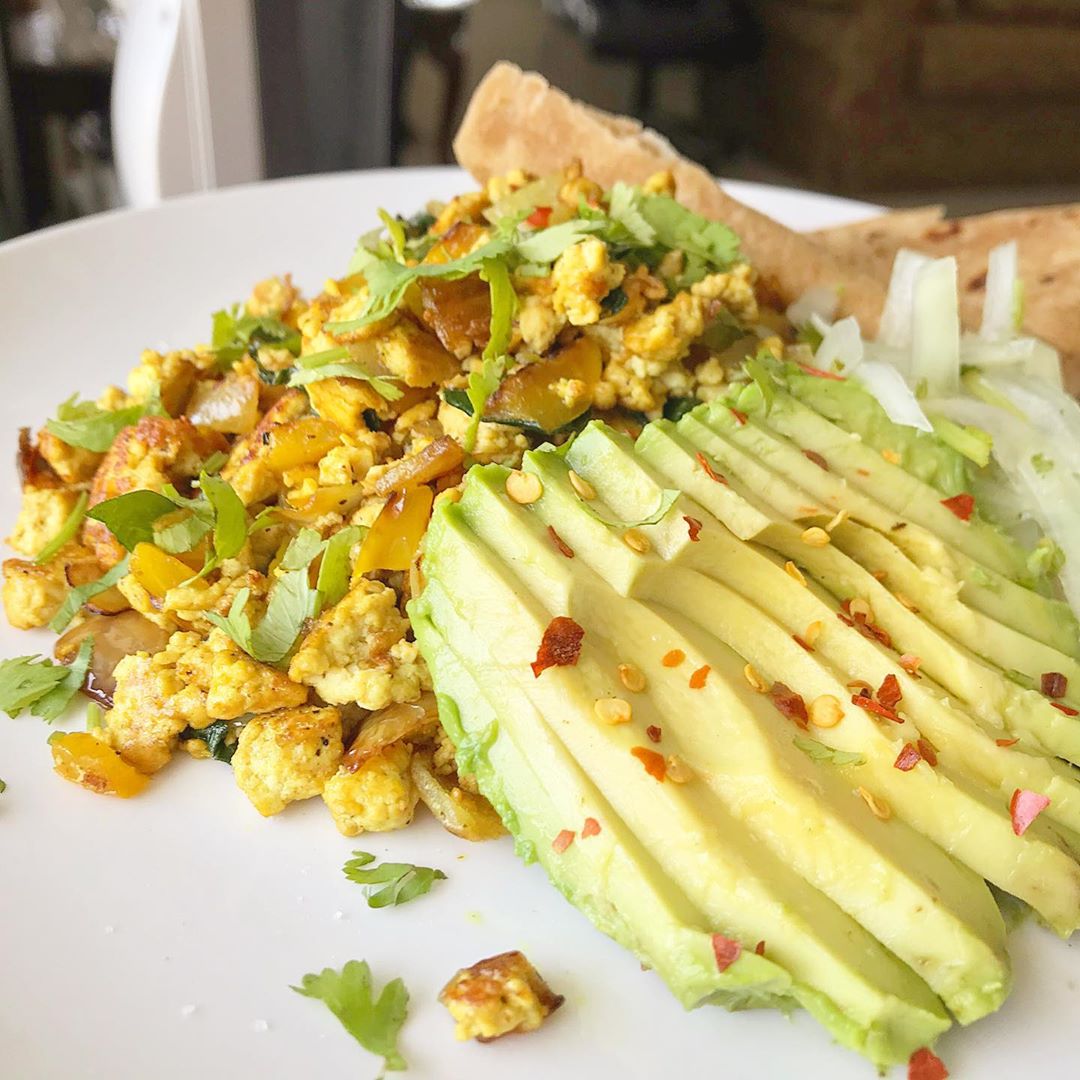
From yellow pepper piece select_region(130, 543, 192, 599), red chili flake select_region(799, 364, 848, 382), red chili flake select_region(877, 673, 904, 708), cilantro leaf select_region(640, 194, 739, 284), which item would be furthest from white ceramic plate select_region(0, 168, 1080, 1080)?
cilantro leaf select_region(640, 194, 739, 284)

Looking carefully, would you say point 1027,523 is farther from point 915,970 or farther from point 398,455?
point 398,455

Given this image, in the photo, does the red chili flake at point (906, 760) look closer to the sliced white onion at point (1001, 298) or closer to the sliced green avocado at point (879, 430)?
the sliced green avocado at point (879, 430)

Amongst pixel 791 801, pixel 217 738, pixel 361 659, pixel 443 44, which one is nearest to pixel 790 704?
pixel 791 801

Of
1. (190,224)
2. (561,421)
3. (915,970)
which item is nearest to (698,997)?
(915,970)

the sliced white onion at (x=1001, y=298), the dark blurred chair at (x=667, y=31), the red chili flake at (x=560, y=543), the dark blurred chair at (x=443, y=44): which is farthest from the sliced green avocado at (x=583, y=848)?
the dark blurred chair at (x=667, y=31)

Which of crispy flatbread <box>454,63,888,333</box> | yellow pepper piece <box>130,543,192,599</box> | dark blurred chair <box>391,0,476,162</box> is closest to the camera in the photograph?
yellow pepper piece <box>130,543,192,599</box>

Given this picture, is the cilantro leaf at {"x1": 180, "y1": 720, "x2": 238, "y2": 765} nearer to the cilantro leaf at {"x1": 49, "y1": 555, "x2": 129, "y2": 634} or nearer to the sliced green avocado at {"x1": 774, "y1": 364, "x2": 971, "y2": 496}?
the cilantro leaf at {"x1": 49, "y1": 555, "x2": 129, "y2": 634}
